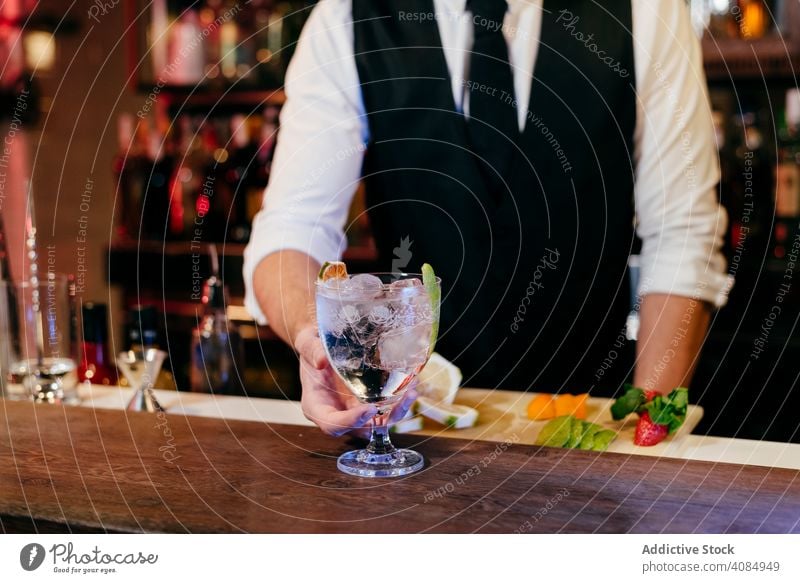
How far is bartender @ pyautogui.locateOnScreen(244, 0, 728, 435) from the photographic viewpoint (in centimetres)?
150

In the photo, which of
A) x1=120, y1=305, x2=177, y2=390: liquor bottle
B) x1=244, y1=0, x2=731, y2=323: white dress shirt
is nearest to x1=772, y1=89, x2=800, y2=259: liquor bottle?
x1=244, y1=0, x2=731, y2=323: white dress shirt

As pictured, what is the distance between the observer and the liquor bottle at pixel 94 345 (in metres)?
1.40

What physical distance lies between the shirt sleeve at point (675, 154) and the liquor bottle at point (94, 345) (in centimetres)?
90

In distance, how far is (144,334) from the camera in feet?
4.32

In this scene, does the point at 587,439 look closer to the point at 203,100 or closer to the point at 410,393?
the point at 410,393

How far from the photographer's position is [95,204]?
10.9 ft

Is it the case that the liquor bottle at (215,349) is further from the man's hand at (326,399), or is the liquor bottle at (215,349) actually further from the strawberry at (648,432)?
the strawberry at (648,432)

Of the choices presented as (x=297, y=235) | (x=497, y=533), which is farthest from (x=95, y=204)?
(x=497, y=533)

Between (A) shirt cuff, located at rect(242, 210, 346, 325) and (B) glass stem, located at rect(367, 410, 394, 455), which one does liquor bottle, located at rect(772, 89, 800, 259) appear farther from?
(B) glass stem, located at rect(367, 410, 394, 455)

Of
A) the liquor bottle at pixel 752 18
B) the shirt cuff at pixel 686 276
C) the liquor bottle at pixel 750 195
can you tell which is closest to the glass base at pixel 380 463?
the shirt cuff at pixel 686 276

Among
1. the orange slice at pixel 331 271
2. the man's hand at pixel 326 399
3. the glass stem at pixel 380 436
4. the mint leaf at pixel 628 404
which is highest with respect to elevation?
the orange slice at pixel 331 271

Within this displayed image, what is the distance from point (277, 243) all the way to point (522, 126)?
1.55 ft

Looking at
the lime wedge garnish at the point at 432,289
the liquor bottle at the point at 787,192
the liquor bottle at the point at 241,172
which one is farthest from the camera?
the liquor bottle at the point at 241,172
